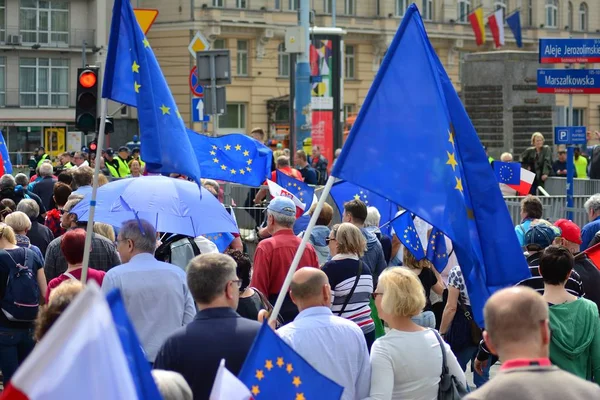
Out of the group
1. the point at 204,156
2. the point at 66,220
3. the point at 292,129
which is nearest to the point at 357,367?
the point at 66,220

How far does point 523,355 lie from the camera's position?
4031 mm

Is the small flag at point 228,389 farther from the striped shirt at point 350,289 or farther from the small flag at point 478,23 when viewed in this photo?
the small flag at point 478,23

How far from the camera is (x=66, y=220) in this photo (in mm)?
10320

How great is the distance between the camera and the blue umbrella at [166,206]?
8555 mm

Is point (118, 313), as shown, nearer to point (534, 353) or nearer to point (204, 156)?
point (534, 353)

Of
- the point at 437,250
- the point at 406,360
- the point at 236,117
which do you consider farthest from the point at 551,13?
the point at 406,360

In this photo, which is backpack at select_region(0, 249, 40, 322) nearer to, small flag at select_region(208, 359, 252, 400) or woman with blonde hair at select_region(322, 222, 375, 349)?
woman with blonde hair at select_region(322, 222, 375, 349)

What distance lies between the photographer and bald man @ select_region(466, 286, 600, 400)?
391cm

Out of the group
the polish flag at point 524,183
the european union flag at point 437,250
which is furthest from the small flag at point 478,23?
the european union flag at point 437,250

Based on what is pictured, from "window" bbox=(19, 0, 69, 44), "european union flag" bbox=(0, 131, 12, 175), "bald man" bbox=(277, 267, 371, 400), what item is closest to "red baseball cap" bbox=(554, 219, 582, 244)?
"bald man" bbox=(277, 267, 371, 400)

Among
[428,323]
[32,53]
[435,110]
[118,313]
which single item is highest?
[32,53]

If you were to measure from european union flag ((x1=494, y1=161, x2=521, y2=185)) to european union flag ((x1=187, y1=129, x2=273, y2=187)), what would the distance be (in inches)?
223

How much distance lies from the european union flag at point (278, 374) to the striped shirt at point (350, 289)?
287cm

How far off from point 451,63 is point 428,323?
58595mm
